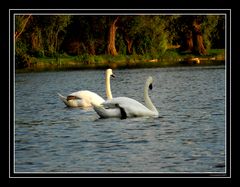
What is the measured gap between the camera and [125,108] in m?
15.0

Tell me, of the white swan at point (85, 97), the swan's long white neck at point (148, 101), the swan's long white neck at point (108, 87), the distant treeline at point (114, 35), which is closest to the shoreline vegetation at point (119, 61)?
the distant treeline at point (114, 35)

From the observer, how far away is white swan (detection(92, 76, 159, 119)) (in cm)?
1505

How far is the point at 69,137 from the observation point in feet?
45.5

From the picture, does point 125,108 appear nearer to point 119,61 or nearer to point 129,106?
point 129,106

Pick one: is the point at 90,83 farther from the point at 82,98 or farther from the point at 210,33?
the point at 210,33

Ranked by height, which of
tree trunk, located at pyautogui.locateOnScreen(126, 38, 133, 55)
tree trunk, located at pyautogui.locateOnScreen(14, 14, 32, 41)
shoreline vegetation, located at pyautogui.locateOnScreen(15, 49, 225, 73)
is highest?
Answer: tree trunk, located at pyautogui.locateOnScreen(14, 14, 32, 41)

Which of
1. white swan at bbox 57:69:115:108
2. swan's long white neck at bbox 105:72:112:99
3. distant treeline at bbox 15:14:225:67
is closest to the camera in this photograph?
distant treeline at bbox 15:14:225:67

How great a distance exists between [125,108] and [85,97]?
755 mm

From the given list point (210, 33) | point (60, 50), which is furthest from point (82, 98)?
point (210, 33)

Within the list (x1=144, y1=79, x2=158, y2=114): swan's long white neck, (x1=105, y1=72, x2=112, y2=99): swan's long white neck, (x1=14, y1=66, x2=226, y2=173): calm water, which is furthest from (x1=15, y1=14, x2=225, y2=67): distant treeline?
(x1=105, y1=72, x2=112, y2=99): swan's long white neck

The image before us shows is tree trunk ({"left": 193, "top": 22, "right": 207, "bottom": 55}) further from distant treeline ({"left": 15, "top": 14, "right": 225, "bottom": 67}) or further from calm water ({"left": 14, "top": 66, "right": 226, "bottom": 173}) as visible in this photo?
calm water ({"left": 14, "top": 66, "right": 226, "bottom": 173})

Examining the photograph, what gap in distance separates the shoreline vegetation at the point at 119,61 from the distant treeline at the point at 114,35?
Result: 0.21 feet

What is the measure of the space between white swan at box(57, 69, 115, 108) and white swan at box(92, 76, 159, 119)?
282mm
